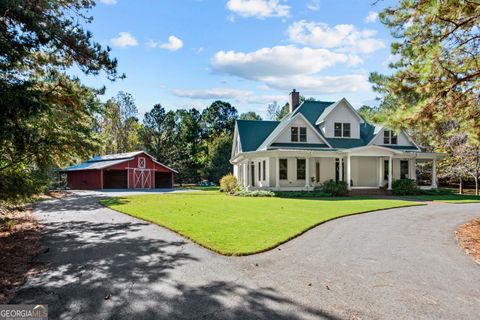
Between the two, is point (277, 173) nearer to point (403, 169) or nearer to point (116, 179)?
point (403, 169)

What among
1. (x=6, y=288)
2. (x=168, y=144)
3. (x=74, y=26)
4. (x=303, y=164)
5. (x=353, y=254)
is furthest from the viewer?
(x=168, y=144)

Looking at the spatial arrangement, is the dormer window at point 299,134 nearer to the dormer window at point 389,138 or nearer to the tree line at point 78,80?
the dormer window at point 389,138

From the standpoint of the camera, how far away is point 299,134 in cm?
2473

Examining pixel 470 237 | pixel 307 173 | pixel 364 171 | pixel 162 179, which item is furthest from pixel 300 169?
pixel 162 179

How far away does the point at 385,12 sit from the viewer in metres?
8.35

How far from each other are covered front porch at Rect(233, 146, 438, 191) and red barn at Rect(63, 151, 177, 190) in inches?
711

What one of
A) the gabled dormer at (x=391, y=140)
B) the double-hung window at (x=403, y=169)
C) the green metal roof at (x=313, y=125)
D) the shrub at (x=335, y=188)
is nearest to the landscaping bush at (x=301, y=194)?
the shrub at (x=335, y=188)

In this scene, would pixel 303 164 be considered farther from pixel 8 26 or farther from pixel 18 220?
pixel 8 26

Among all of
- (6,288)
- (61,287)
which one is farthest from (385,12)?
(6,288)

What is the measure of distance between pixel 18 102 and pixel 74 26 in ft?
10.2

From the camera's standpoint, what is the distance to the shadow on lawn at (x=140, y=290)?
3.98 metres

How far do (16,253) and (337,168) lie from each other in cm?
2237

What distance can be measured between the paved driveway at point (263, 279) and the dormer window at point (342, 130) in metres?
17.9

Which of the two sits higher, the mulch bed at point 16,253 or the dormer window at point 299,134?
the dormer window at point 299,134
